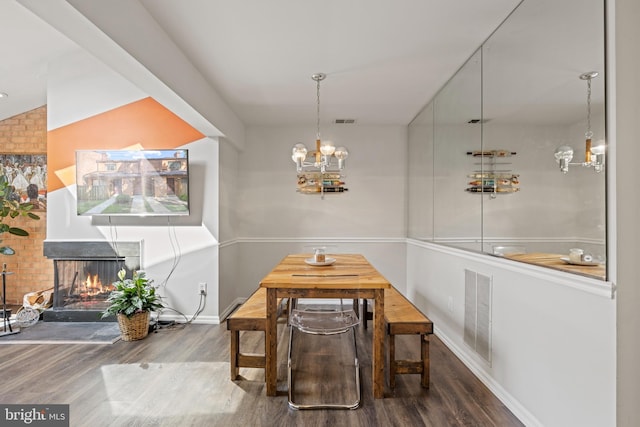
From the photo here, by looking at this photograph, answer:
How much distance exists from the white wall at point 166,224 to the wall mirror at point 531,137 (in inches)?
102

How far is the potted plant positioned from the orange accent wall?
58.4 inches

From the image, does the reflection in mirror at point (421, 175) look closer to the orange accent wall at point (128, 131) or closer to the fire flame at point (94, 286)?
the orange accent wall at point (128, 131)

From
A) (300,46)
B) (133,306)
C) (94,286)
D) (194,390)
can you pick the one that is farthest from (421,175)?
(94,286)

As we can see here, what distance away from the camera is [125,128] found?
401 cm

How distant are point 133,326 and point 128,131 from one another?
2.15m

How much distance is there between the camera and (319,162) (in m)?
3.09

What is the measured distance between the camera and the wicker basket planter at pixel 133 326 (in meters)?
3.39

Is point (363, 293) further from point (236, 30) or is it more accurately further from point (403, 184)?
point (403, 184)

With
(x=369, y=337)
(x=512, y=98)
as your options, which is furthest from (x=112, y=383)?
(x=512, y=98)

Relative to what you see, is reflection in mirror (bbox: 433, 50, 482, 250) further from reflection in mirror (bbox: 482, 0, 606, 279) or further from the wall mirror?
reflection in mirror (bbox: 482, 0, 606, 279)

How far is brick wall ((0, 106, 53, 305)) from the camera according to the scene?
4.67m

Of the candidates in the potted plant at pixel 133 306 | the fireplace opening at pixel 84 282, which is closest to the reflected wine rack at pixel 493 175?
the potted plant at pixel 133 306

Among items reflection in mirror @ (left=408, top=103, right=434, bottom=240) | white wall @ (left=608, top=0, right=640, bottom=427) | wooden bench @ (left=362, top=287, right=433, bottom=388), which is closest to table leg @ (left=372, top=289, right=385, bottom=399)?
wooden bench @ (left=362, top=287, right=433, bottom=388)

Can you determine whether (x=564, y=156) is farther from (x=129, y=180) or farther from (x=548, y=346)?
(x=129, y=180)
